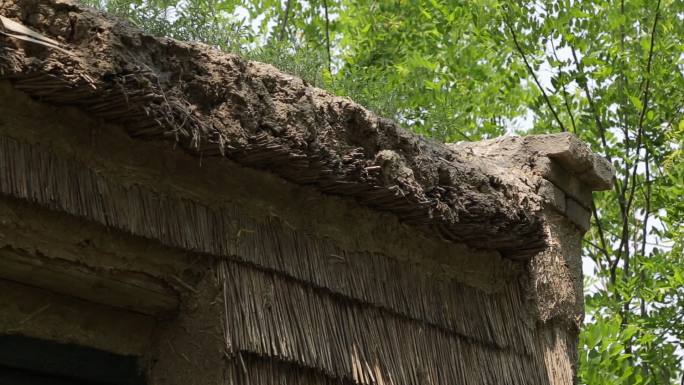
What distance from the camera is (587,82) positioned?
8836 millimetres

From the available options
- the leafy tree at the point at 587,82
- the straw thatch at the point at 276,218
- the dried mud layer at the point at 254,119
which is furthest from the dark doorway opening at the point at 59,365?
the leafy tree at the point at 587,82

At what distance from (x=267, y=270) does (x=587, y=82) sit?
6.77 meters

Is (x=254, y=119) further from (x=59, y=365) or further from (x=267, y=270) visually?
(x=59, y=365)

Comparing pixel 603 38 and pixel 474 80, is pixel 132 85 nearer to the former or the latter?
pixel 603 38

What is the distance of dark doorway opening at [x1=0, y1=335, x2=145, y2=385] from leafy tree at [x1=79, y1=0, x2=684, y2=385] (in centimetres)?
361

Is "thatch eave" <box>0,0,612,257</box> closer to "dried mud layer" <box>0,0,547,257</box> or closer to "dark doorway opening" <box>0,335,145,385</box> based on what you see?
"dried mud layer" <box>0,0,547,257</box>

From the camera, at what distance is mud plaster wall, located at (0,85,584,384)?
2.25 meters

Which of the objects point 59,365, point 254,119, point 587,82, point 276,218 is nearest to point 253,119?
point 254,119

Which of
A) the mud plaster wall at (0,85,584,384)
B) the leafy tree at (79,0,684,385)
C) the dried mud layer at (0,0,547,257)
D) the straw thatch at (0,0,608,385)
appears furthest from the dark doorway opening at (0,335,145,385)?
the leafy tree at (79,0,684,385)

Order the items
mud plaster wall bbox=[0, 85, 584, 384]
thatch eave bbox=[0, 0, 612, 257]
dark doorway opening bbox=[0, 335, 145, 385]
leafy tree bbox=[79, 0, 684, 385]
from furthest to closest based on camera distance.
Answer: leafy tree bbox=[79, 0, 684, 385] < dark doorway opening bbox=[0, 335, 145, 385] < mud plaster wall bbox=[0, 85, 584, 384] < thatch eave bbox=[0, 0, 612, 257]

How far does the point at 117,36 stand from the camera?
2.18 m

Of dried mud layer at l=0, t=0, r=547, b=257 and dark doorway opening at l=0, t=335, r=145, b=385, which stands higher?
dried mud layer at l=0, t=0, r=547, b=257

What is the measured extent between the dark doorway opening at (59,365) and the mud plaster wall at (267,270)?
0.13 ft

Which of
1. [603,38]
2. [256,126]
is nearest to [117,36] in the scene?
[256,126]
